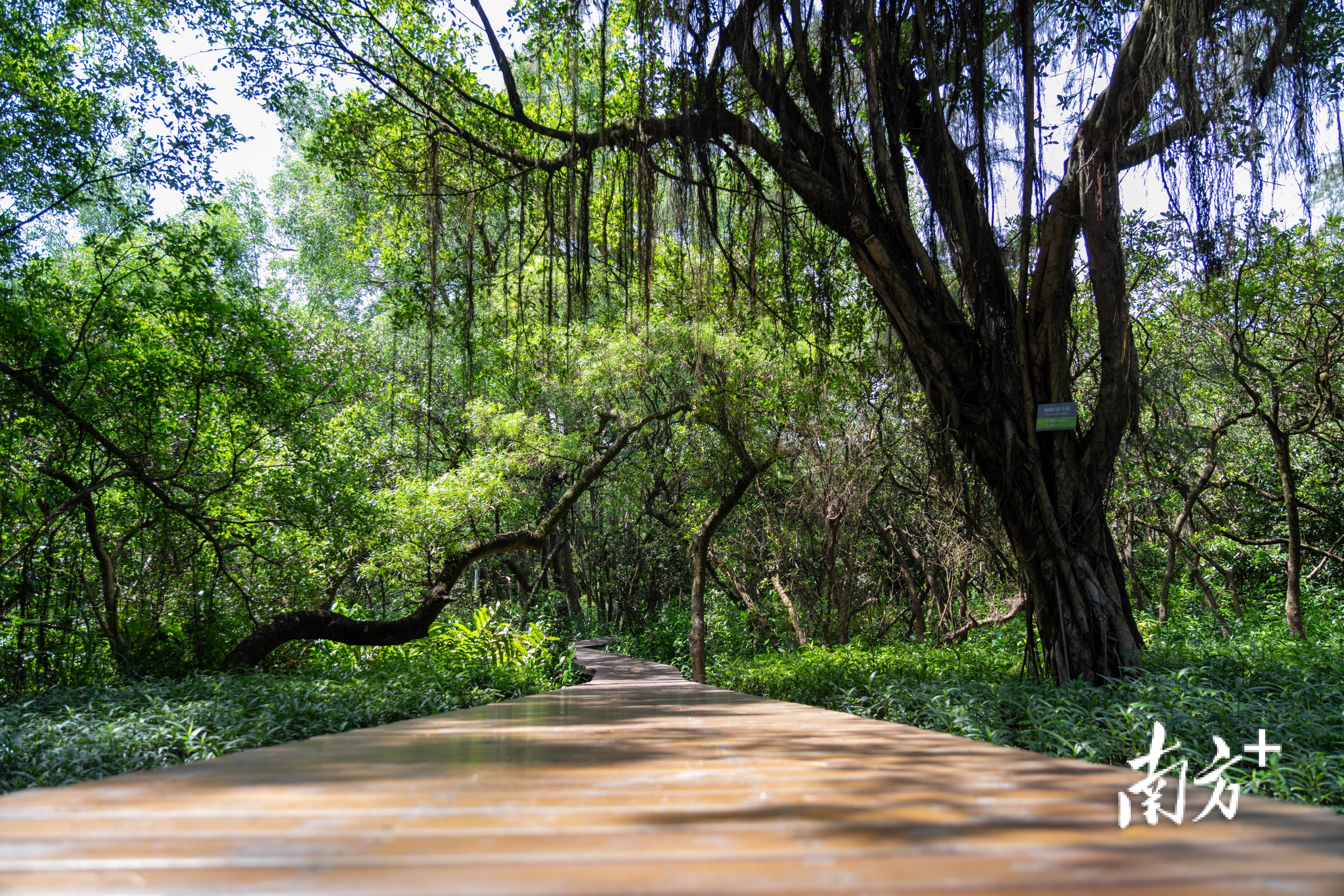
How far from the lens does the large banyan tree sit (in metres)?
4.05

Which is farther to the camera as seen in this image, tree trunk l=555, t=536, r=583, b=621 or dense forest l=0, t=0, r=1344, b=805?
tree trunk l=555, t=536, r=583, b=621

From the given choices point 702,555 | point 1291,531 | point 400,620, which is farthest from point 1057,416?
point 702,555

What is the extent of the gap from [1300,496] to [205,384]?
1397 centimetres

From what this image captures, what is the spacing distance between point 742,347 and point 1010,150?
3643mm

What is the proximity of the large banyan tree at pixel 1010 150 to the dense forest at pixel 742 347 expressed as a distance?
0.03 m

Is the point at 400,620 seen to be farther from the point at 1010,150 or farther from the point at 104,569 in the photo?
the point at 1010,150

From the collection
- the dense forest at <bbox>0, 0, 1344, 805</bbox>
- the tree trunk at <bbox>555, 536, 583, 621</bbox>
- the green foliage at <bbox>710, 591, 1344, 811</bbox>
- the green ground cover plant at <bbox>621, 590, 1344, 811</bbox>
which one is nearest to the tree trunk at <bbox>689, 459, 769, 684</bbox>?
the dense forest at <bbox>0, 0, 1344, 805</bbox>

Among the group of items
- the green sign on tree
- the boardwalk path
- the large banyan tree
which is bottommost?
the boardwalk path

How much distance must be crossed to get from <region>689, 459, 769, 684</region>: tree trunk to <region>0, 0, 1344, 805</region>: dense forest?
7 centimetres

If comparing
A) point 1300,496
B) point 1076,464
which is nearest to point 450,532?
point 1076,464

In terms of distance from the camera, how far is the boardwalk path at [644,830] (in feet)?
2.71

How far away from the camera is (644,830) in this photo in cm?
107

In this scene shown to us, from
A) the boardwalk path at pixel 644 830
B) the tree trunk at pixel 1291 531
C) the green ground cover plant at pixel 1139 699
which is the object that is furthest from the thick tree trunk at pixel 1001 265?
the tree trunk at pixel 1291 531

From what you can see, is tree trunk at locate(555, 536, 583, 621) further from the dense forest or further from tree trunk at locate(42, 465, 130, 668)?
tree trunk at locate(42, 465, 130, 668)
